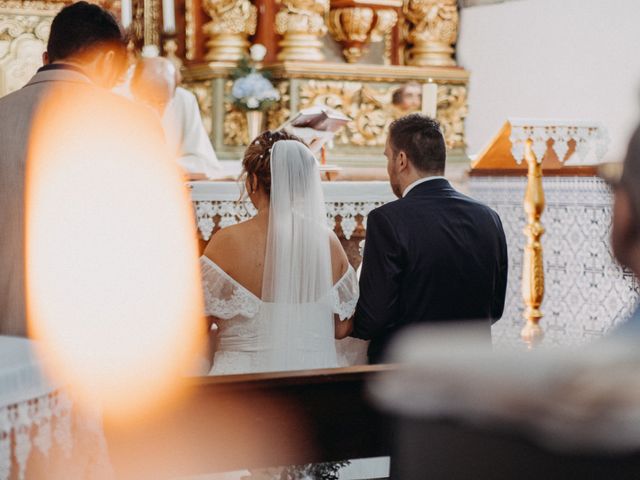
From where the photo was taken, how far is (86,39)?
122 inches

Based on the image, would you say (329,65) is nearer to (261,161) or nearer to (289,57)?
(289,57)

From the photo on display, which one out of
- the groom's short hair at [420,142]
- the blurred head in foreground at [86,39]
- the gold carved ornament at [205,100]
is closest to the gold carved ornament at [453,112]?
the gold carved ornament at [205,100]

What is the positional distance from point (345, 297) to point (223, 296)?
1.58 feet

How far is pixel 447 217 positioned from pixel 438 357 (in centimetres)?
282

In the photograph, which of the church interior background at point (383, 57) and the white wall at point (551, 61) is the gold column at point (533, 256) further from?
the white wall at point (551, 61)

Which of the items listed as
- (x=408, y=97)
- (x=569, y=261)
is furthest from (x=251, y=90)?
(x=569, y=261)

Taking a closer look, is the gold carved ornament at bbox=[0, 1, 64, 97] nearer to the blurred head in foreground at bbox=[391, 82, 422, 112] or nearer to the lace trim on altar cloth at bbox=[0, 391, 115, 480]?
the blurred head in foreground at bbox=[391, 82, 422, 112]

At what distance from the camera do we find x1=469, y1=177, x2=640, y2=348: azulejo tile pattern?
21.6 ft

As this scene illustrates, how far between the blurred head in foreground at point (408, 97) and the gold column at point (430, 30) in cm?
48

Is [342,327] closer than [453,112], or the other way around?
[342,327]

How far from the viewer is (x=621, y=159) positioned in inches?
41.1

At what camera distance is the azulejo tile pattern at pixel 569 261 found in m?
6.60

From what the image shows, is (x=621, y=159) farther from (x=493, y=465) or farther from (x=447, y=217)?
(x=447, y=217)

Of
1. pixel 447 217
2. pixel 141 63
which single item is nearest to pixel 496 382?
pixel 447 217
